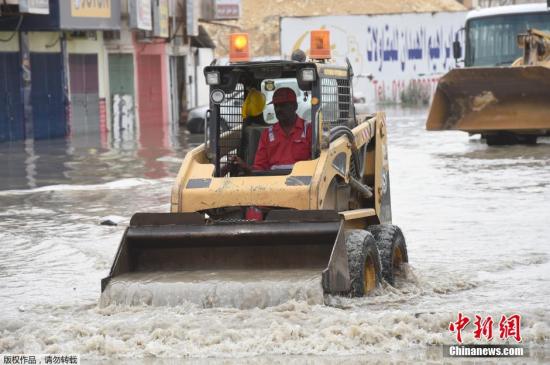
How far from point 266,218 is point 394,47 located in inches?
1809

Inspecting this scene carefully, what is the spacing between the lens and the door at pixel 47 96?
33.8 meters

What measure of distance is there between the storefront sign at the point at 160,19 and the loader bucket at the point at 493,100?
15.9 metres

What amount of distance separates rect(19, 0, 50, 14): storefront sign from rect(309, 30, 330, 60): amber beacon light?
798 inches

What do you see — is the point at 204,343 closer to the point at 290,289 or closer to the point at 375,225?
the point at 290,289

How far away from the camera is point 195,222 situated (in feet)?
32.1

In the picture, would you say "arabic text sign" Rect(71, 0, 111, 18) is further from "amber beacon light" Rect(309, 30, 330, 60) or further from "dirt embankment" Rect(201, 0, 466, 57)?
"dirt embankment" Rect(201, 0, 466, 57)

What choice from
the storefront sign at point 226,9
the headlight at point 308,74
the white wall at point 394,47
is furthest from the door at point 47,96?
the headlight at point 308,74

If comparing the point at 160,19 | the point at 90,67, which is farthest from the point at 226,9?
the point at 90,67

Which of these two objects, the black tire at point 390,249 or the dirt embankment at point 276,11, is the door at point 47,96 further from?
the dirt embankment at point 276,11

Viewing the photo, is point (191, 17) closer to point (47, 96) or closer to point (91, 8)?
point (91, 8)

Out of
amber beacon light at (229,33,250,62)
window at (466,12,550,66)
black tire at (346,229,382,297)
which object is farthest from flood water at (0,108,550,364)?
window at (466,12,550,66)

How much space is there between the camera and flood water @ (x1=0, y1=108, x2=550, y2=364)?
8.38 m

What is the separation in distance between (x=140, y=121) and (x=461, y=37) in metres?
18.7

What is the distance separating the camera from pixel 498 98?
25.2 m
